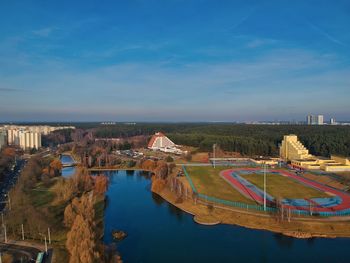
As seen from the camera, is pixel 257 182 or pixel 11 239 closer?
pixel 11 239

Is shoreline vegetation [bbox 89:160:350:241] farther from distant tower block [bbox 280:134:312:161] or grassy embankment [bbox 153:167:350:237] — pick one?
distant tower block [bbox 280:134:312:161]

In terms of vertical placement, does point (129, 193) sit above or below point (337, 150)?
below

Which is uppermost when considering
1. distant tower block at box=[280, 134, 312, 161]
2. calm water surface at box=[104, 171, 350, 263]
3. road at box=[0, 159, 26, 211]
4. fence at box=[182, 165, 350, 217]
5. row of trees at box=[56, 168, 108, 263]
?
distant tower block at box=[280, 134, 312, 161]

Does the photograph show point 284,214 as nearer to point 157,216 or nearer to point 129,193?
point 157,216

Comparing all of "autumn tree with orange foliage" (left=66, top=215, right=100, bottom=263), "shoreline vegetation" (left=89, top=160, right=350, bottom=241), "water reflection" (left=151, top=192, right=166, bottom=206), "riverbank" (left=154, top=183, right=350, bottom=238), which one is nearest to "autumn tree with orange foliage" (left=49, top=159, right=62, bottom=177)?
"water reflection" (left=151, top=192, right=166, bottom=206)

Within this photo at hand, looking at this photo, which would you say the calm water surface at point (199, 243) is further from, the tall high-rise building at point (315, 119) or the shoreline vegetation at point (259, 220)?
the tall high-rise building at point (315, 119)

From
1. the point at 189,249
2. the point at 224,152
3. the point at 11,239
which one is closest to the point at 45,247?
the point at 11,239

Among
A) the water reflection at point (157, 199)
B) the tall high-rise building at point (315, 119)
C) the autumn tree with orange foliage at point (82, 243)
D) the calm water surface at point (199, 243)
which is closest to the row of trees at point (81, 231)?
the autumn tree with orange foliage at point (82, 243)

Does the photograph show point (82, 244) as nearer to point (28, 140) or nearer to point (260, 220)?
point (260, 220)
